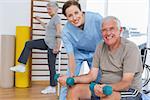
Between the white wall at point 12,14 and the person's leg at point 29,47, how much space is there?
0.74 m

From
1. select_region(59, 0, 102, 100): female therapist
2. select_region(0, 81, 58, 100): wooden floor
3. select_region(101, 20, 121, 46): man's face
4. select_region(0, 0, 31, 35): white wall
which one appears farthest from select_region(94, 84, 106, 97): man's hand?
select_region(0, 0, 31, 35): white wall

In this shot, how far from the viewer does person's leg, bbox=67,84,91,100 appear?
189 cm

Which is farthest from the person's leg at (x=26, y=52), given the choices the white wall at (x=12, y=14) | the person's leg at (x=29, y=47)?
the white wall at (x=12, y=14)

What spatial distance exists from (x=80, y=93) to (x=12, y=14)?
3.19 m

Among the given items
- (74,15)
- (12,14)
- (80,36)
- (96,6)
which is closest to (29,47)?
(12,14)

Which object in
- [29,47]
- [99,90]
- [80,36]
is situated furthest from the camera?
[29,47]

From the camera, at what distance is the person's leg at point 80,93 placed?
1.89 meters

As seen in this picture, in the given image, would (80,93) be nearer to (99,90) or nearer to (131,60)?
(99,90)

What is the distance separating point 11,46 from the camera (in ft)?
14.2

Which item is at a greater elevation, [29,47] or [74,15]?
[74,15]

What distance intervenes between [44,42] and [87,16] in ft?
5.96

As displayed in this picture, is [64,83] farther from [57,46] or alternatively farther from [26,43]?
[26,43]

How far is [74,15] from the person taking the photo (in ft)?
6.84

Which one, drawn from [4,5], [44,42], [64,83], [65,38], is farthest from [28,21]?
[64,83]
